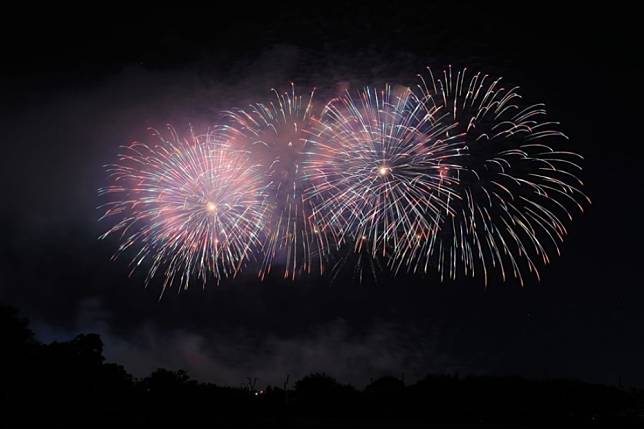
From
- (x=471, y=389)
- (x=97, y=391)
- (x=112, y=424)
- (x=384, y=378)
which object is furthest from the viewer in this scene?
(x=384, y=378)

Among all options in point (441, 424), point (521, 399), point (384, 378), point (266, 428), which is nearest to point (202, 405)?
point (266, 428)

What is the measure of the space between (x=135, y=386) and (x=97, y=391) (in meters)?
11.4

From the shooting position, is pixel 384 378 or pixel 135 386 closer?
pixel 135 386

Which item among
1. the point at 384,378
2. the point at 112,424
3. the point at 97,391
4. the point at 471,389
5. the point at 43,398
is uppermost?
the point at 384,378

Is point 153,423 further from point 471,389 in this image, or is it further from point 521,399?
point 471,389

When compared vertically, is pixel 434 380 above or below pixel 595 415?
above

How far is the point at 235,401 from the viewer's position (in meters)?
36.8

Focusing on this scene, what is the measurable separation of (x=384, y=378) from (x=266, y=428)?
38.2 meters

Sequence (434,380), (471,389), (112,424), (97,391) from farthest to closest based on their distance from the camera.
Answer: (434,380) → (471,389) → (97,391) → (112,424)

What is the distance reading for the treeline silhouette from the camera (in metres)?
28.5

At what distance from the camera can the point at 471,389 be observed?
46.4 metres

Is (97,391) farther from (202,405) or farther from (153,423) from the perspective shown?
(153,423)

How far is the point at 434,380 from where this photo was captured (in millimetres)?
51094

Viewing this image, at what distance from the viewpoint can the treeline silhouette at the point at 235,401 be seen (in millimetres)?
28531
